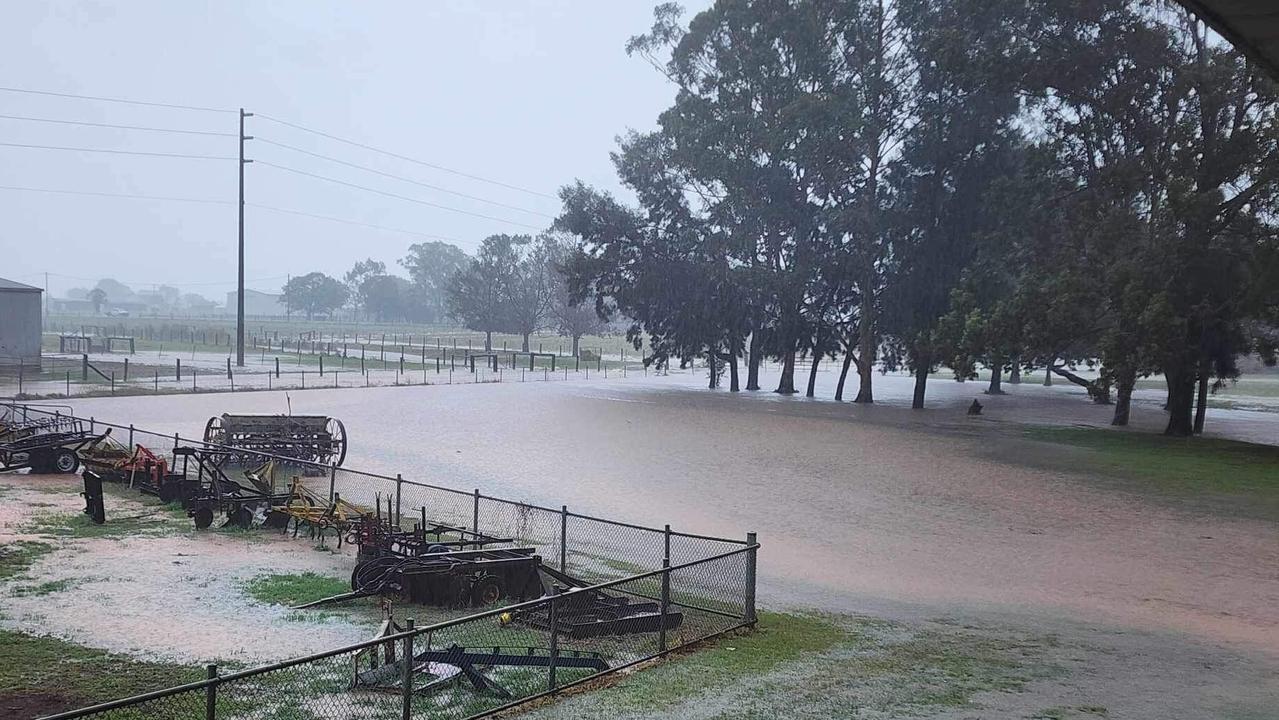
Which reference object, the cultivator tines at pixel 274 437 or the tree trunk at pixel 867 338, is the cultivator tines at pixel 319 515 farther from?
the tree trunk at pixel 867 338

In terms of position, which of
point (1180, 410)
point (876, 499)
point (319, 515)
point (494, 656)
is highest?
point (1180, 410)

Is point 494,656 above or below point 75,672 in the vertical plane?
above

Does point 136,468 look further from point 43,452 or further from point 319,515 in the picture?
point 319,515

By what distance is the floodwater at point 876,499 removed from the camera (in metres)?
14.8

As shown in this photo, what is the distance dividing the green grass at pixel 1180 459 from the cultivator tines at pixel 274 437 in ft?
70.5

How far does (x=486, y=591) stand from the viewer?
12680 millimetres

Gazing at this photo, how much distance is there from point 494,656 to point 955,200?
47.0m

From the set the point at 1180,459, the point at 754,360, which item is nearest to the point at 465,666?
the point at 1180,459

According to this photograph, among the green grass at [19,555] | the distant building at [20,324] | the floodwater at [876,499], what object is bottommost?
the floodwater at [876,499]

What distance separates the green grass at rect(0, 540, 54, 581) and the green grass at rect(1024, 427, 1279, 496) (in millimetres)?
25151

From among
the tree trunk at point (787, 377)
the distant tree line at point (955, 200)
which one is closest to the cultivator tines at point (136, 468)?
the distant tree line at point (955, 200)

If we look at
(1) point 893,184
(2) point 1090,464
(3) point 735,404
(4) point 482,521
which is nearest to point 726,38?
(1) point 893,184

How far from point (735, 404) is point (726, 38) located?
24.2 meters

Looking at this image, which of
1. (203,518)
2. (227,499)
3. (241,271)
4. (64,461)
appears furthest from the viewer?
(241,271)
